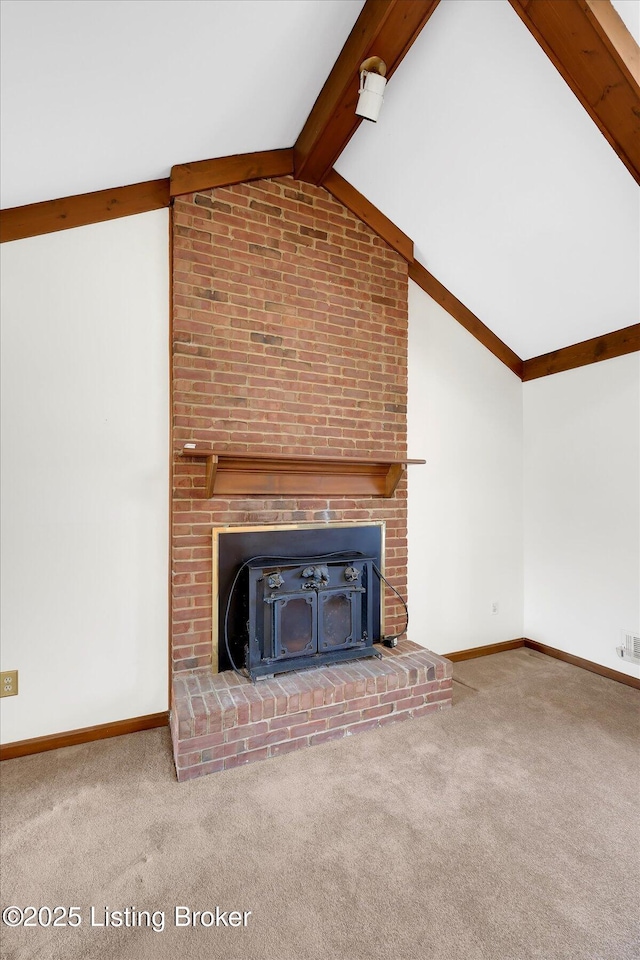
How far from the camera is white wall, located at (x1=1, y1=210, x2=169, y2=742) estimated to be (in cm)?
216

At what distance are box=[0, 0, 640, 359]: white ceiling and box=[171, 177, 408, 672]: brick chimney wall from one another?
332mm

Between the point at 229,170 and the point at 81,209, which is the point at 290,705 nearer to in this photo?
the point at 81,209

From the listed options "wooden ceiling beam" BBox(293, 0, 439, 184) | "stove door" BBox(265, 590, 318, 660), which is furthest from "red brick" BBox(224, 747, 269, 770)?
"wooden ceiling beam" BBox(293, 0, 439, 184)

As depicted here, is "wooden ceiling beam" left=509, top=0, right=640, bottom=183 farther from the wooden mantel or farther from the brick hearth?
the brick hearth

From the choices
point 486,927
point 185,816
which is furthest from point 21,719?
point 486,927

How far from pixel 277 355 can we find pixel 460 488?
5.68 ft

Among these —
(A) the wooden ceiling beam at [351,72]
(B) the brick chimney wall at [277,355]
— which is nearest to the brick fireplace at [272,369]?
(B) the brick chimney wall at [277,355]

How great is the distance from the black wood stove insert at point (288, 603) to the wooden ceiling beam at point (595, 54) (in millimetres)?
2322

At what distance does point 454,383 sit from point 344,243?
1.28 m

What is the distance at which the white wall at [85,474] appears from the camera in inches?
85.0

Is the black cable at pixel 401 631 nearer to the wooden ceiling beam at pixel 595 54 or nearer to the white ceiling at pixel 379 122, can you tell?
the white ceiling at pixel 379 122

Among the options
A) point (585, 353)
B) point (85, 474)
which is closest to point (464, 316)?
point (585, 353)

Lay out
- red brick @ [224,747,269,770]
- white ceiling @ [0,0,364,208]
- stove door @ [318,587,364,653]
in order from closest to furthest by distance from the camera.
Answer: white ceiling @ [0,0,364,208], red brick @ [224,747,269,770], stove door @ [318,587,364,653]

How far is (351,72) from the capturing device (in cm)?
203
